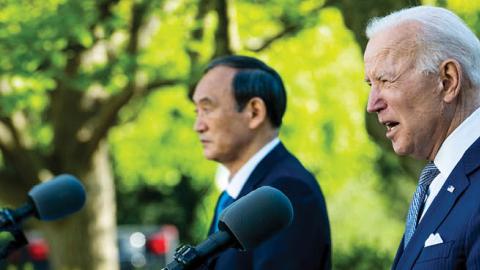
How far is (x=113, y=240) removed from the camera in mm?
14516

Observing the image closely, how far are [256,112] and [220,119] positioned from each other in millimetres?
Answer: 164

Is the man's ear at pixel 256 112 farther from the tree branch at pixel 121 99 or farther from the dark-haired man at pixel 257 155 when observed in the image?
the tree branch at pixel 121 99

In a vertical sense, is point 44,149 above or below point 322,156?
above

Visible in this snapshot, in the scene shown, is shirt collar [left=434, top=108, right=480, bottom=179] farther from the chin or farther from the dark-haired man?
the dark-haired man

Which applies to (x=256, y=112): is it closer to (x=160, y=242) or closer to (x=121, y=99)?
(x=121, y=99)

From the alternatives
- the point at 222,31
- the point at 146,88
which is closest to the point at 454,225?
the point at 222,31

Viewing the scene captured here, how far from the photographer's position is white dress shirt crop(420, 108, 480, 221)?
353 cm

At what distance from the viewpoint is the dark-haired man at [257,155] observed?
486 cm

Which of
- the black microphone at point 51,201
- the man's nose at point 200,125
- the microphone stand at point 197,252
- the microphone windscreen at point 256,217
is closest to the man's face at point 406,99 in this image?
the microphone windscreen at point 256,217

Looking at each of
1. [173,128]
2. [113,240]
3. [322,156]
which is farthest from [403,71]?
[322,156]

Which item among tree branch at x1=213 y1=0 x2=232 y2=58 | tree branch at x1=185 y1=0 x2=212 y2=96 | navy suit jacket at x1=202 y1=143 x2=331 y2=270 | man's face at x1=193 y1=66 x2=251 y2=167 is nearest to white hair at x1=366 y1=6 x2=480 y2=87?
navy suit jacket at x1=202 y1=143 x2=331 y2=270

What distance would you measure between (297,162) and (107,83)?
258 inches

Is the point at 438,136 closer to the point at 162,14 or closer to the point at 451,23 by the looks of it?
the point at 451,23

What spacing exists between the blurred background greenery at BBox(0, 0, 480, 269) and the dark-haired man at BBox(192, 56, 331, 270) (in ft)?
8.24
